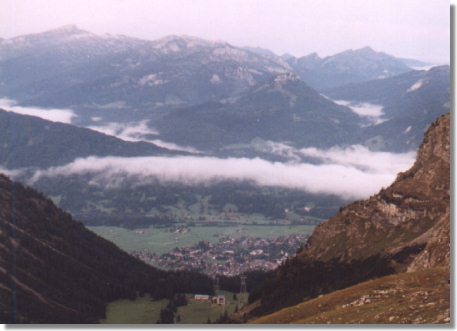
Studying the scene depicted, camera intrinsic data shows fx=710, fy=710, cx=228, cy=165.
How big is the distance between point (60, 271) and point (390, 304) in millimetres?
66065

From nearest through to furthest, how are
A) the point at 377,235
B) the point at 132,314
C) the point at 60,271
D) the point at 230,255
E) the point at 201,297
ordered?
the point at 132,314 < the point at 201,297 < the point at 377,235 < the point at 60,271 < the point at 230,255

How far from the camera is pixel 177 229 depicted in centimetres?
15225

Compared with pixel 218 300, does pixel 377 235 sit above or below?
above

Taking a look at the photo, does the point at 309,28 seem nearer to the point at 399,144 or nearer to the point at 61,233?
the point at 61,233

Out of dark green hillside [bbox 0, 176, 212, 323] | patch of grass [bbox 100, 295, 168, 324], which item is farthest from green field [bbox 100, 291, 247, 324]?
dark green hillside [bbox 0, 176, 212, 323]

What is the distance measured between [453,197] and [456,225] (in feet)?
6.08

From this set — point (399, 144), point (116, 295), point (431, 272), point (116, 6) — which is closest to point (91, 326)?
point (431, 272)

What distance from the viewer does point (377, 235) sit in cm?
8481

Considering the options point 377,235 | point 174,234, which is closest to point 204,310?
point 377,235

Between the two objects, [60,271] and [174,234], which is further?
[174,234]

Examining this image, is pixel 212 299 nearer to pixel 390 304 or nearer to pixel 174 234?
pixel 390 304

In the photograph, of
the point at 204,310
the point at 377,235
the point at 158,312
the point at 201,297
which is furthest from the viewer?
the point at 377,235

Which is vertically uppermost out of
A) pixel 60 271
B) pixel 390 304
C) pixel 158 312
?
pixel 390 304

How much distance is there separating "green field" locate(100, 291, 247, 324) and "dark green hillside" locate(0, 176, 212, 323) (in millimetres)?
1935
